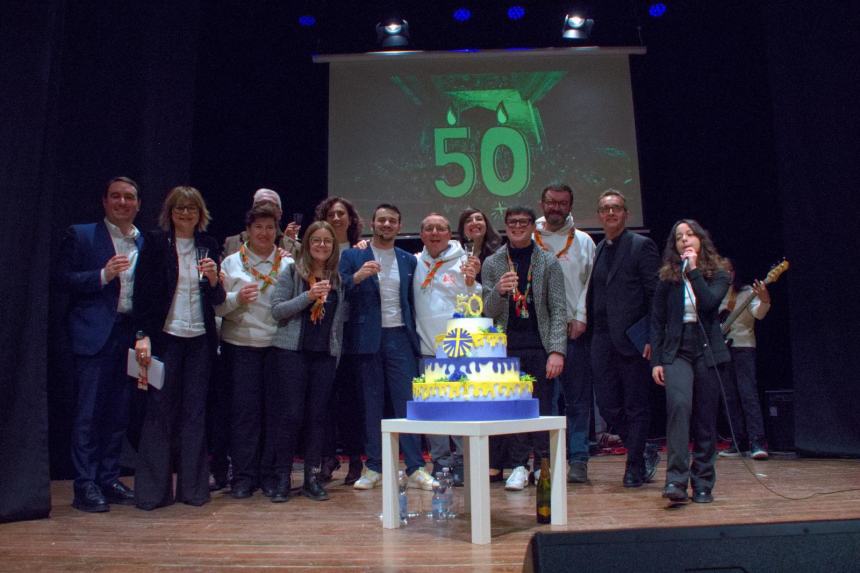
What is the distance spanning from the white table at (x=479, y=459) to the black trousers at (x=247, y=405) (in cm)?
120

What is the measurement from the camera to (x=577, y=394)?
4.66 metres

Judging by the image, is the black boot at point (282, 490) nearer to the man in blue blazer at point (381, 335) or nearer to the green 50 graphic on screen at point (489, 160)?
the man in blue blazer at point (381, 335)

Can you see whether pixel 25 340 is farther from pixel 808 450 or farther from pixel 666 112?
pixel 666 112

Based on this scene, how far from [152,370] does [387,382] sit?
148cm

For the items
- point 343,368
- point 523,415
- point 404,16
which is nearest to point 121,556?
point 523,415

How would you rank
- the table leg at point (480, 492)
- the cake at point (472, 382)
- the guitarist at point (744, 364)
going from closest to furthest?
the table leg at point (480, 492)
the cake at point (472, 382)
the guitarist at point (744, 364)

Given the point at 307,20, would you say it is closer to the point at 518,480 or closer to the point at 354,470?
the point at 354,470

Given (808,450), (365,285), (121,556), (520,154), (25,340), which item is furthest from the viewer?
(520,154)

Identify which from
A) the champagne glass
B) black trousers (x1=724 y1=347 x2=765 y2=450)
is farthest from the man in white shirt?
the champagne glass

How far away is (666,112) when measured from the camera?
25.6ft

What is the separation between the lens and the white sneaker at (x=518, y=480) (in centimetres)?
436

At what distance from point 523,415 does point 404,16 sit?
566 centimetres

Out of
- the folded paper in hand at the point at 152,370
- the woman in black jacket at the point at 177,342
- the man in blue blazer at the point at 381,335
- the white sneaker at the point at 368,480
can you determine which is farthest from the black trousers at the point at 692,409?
the folded paper in hand at the point at 152,370

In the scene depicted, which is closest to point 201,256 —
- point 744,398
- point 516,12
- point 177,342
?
point 177,342
